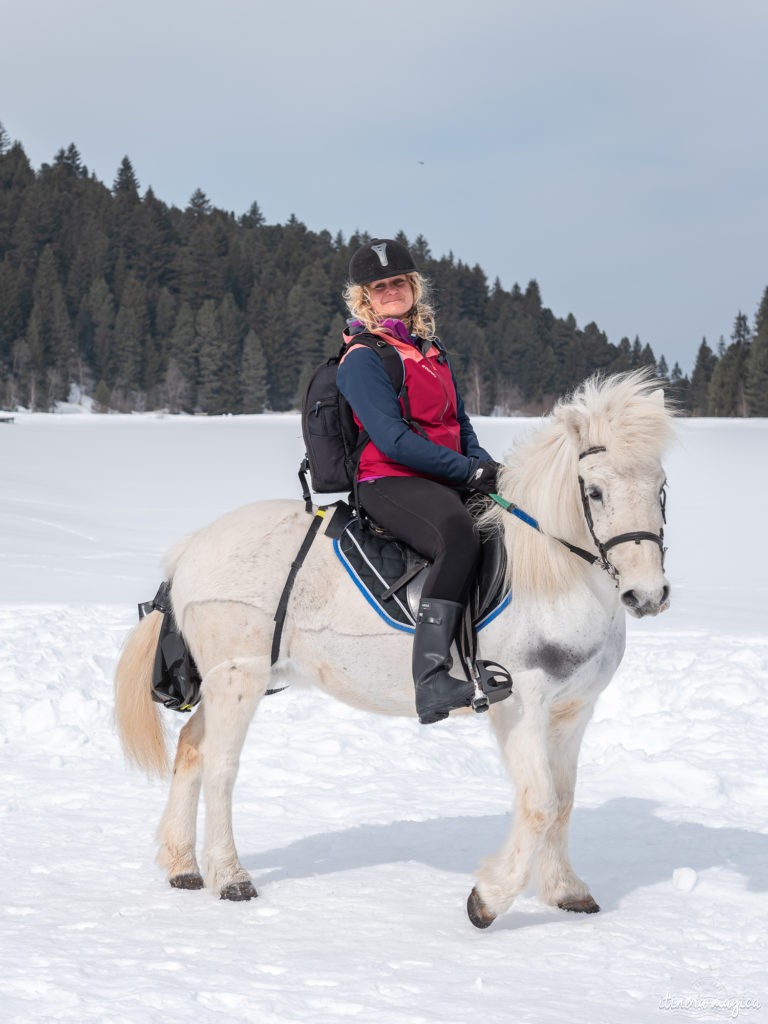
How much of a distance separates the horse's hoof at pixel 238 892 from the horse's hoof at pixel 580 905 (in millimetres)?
1351

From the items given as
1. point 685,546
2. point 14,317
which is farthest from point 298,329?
point 685,546

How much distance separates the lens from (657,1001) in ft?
12.0

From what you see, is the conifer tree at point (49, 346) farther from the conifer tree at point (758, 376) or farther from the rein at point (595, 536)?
the rein at point (595, 536)

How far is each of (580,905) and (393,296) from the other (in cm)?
280

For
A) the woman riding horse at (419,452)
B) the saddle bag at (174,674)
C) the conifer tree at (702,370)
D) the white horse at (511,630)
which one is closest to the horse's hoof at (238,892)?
the white horse at (511,630)

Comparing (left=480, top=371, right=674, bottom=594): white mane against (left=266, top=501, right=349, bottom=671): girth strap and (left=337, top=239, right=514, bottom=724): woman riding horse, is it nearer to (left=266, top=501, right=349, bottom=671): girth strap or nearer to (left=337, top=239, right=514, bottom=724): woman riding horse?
(left=337, top=239, right=514, bottom=724): woman riding horse

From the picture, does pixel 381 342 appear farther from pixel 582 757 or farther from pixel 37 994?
pixel 582 757

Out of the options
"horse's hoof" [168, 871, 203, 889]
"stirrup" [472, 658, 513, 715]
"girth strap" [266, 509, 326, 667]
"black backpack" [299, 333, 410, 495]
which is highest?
"black backpack" [299, 333, 410, 495]

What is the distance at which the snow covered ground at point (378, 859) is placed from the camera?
144 inches

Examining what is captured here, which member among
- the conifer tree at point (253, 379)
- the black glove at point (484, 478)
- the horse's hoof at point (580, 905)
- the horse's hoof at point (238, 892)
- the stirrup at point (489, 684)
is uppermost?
the conifer tree at point (253, 379)

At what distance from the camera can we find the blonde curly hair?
5.00 m

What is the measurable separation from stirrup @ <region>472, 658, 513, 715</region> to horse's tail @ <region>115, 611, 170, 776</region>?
5.64 feet

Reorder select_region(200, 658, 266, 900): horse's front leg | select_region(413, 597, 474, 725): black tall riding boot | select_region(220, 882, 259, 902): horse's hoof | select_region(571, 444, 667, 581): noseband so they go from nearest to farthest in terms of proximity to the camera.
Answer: select_region(571, 444, 667, 581): noseband < select_region(413, 597, 474, 725): black tall riding boot < select_region(220, 882, 259, 902): horse's hoof < select_region(200, 658, 266, 900): horse's front leg

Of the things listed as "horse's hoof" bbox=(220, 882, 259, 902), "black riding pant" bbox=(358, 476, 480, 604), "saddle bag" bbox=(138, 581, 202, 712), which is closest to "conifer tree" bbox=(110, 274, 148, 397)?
"saddle bag" bbox=(138, 581, 202, 712)
